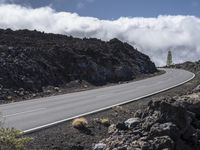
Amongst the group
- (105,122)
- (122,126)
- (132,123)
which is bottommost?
(105,122)

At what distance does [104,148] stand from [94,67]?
37639 millimetres

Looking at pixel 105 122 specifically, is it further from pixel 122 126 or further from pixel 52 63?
pixel 52 63

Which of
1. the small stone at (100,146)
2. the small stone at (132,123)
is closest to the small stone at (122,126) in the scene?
the small stone at (132,123)

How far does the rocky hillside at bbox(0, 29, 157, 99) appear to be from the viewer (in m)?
40.3

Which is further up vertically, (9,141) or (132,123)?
(9,141)

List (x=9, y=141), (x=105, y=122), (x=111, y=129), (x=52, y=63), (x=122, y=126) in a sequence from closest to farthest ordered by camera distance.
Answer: (x=9, y=141)
(x=122, y=126)
(x=111, y=129)
(x=105, y=122)
(x=52, y=63)

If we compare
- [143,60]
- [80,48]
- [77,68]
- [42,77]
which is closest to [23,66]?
[42,77]

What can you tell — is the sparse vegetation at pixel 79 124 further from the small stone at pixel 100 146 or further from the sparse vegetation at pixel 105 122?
the small stone at pixel 100 146

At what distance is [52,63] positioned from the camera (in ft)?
161

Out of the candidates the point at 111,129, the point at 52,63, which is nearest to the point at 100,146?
the point at 111,129

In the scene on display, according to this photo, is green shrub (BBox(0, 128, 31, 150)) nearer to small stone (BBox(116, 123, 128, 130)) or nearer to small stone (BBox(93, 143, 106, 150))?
small stone (BBox(93, 143, 106, 150))

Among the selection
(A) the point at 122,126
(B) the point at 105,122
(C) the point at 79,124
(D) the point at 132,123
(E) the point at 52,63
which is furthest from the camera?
(E) the point at 52,63

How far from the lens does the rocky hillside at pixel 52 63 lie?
40312 millimetres

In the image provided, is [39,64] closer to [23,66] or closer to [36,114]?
[23,66]
